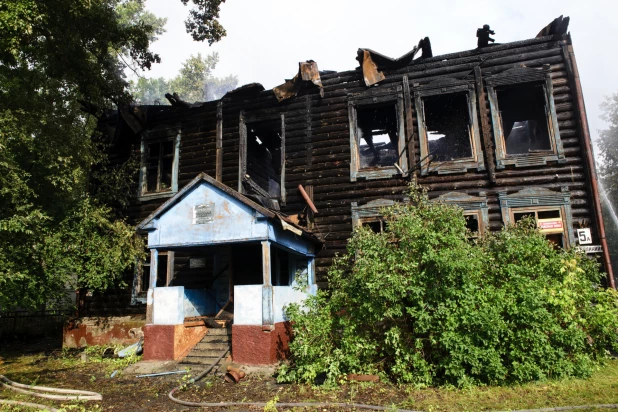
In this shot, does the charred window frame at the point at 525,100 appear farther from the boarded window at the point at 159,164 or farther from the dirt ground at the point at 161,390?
the boarded window at the point at 159,164

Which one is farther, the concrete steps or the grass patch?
the concrete steps

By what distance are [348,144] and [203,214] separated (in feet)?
15.5

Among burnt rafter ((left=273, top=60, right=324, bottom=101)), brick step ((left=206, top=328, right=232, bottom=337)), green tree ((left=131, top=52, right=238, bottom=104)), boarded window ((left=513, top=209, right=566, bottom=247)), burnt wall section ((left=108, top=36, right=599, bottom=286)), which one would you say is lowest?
brick step ((left=206, top=328, right=232, bottom=337))

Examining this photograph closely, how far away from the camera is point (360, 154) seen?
12406 mm

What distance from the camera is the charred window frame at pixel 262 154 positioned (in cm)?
1269

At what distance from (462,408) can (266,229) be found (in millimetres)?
5076

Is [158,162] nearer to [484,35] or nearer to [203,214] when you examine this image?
[203,214]

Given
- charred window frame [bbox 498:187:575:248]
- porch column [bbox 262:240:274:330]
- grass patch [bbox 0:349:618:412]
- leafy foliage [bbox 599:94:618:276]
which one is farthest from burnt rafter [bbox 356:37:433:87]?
leafy foliage [bbox 599:94:618:276]

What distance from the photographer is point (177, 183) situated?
44.0ft

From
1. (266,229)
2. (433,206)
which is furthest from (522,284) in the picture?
(266,229)

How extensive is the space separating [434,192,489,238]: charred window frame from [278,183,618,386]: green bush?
2.50 metres

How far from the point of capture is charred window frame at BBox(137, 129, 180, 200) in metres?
13.8

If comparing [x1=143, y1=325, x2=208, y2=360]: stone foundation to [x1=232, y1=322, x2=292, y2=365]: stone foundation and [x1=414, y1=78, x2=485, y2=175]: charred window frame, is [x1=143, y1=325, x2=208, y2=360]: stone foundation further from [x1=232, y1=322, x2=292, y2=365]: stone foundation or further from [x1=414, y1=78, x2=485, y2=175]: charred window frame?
[x1=414, y1=78, x2=485, y2=175]: charred window frame

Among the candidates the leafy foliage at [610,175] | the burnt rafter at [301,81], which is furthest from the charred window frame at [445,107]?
the leafy foliage at [610,175]
